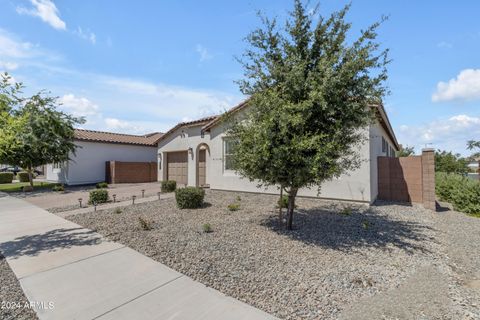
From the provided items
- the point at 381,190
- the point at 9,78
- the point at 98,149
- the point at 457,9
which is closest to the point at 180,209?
the point at 9,78

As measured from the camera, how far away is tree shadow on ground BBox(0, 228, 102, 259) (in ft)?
18.1

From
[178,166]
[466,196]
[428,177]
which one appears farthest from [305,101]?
[178,166]

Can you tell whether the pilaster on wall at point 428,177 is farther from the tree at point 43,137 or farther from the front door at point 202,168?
the tree at point 43,137

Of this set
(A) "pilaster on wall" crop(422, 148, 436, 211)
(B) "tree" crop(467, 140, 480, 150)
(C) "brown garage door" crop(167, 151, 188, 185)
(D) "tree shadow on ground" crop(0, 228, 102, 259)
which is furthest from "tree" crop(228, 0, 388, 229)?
(B) "tree" crop(467, 140, 480, 150)

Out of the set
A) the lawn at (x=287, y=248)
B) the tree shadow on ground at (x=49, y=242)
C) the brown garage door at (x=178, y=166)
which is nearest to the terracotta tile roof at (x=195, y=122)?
the brown garage door at (x=178, y=166)

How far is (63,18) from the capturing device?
7695 mm

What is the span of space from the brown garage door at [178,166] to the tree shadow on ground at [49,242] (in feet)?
37.1

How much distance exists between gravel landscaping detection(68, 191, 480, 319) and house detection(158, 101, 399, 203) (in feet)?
4.45

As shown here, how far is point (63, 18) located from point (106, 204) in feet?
23.4

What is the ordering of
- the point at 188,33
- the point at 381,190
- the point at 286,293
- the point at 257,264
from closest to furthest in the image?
the point at 286,293 → the point at 257,264 → the point at 188,33 → the point at 381,190

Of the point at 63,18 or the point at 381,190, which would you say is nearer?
the point at 63,18

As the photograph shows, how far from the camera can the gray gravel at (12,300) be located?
3.26 metres

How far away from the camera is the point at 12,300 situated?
3.61 m

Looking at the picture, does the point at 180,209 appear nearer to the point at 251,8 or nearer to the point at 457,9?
the point at 251,8
